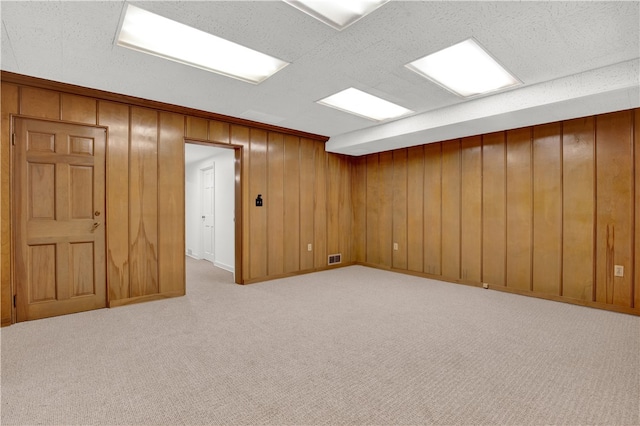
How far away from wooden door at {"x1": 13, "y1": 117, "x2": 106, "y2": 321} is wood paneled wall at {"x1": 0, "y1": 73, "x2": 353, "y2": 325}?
0.09m

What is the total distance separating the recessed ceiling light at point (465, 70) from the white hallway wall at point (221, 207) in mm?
4257

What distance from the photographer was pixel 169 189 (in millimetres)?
Result: 4211

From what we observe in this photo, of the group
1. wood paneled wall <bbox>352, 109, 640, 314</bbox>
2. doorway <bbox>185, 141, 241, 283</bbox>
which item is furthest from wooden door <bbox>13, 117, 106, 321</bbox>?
wood paneled wall <bbox>352, 109, 640, 314</bbox>

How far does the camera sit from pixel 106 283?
3.73 meters

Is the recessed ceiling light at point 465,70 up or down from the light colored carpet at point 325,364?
up

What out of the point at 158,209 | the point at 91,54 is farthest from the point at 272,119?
the point at 91,54

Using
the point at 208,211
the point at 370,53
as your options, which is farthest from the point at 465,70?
the point at 208,211

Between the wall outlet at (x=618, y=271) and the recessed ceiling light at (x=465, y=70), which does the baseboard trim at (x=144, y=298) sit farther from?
the wall outlet at (x=618, y=271)

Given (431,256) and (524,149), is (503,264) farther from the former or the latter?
(524,149)

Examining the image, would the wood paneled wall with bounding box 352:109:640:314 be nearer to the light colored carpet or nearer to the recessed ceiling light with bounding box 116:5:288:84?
the light colored carpet

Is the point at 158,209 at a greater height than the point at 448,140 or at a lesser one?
lesser

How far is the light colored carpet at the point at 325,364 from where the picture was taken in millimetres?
1825

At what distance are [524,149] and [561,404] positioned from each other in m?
3.51

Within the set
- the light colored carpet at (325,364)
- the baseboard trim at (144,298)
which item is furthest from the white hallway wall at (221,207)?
the light colored carpet at (325,364)
